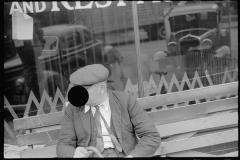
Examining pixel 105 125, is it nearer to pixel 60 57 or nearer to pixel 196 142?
pixel 196 142

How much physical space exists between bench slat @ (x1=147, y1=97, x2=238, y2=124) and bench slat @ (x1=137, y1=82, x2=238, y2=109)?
0.09 m

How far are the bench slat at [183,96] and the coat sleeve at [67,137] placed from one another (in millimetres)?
916

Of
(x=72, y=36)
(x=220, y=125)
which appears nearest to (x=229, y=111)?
(x=220, y=125)

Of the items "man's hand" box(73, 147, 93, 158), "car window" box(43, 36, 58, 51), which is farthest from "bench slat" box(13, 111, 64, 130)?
"car window" box(43, 36, 58, 51)

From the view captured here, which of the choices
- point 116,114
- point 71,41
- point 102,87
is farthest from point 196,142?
point 71,41

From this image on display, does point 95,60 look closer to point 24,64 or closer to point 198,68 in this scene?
point 24,64

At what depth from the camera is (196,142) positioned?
3449mm

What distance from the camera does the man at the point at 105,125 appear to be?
9.29ft

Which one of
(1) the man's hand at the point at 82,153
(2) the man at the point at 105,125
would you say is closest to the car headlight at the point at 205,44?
(2) the man at the point at 105,125

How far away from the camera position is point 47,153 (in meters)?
3.30

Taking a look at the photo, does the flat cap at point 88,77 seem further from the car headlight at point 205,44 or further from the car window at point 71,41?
the car headlight at point 205,44

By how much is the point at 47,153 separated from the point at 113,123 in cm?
78

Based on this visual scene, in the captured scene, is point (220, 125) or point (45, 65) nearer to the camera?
point (220, 125)

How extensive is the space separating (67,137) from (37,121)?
0.60 metres
